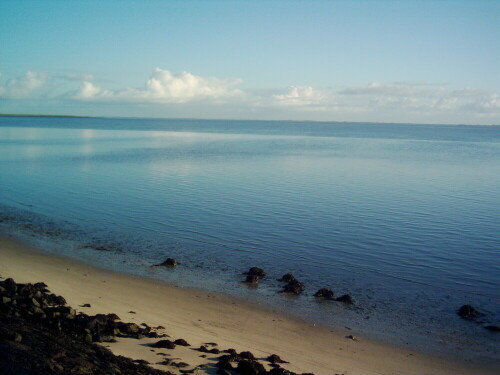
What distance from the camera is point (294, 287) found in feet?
56.1

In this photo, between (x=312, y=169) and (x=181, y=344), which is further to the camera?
(x=312, y=169)

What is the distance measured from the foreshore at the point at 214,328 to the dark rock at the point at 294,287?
1.75 meters

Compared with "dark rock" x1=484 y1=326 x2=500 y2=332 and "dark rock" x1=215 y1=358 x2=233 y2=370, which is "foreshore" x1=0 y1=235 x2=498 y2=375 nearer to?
"dark rock" x1=215 y1=358 x2=233 y2=370

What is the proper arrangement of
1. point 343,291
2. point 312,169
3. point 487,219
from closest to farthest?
point 343,291 → point 487,219 → point 312,169

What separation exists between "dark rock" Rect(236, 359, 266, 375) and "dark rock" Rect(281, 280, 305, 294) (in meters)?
6.39

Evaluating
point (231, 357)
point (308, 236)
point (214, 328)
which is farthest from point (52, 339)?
point (308, 236)

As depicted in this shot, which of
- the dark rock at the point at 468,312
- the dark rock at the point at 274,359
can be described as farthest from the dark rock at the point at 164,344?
the dark rock at the point at 468,312

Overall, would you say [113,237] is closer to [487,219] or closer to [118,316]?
[118,316]

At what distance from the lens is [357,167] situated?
5562cm

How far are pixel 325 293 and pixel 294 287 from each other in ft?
3.63

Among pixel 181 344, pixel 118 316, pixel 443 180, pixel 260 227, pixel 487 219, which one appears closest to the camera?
pixel 181 344

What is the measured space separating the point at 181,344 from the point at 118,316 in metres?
2.64

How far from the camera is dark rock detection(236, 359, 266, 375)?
34.2 ft

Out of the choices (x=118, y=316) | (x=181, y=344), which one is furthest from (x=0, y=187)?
(x=181, y=344)
